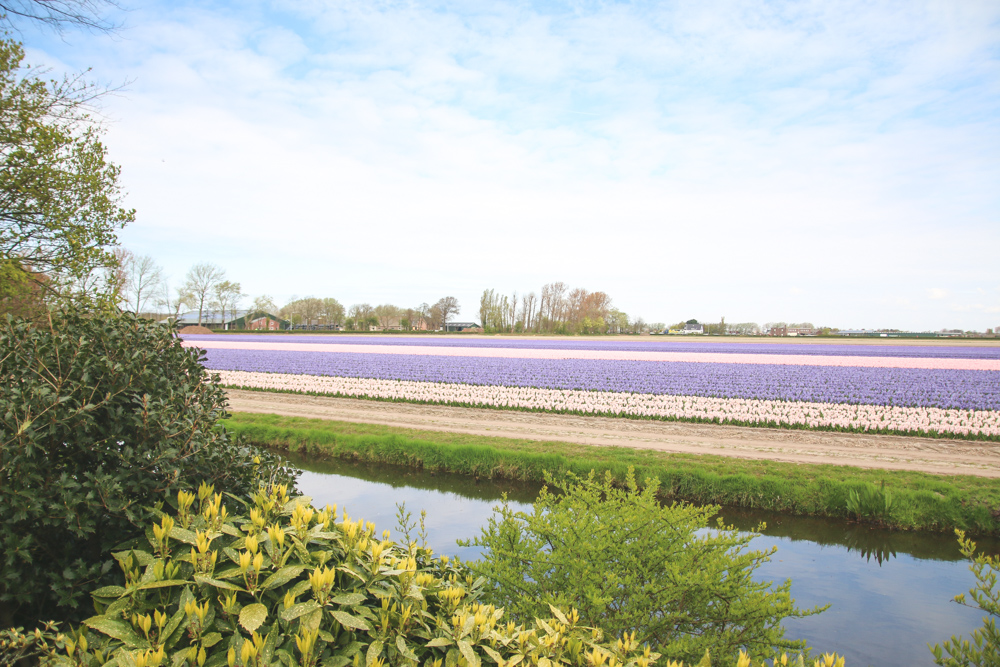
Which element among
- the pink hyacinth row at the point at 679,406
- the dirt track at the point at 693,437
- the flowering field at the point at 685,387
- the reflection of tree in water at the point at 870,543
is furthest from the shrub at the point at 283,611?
the flowering field at the point at 685,387

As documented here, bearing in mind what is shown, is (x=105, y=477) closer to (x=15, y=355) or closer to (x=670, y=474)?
(x=15, y=355)

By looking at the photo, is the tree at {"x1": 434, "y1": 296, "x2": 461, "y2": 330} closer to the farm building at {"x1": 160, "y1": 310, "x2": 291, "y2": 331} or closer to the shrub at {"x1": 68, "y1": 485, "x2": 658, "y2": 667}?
the farm building at {"x1": 160, "y1": 310, "x2": 291, "y2": 331}

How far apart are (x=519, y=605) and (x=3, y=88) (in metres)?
11.9

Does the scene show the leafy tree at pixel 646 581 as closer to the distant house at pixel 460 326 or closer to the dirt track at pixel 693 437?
the dirt track at pixel 693 437

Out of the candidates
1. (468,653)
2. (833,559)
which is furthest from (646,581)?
(833,559)

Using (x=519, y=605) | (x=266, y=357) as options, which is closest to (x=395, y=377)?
(x=266, y=357)

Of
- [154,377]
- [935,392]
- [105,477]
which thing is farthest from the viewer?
[935,392]

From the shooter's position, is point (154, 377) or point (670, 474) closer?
point (154, 377)

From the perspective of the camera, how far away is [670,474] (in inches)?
Result: 393

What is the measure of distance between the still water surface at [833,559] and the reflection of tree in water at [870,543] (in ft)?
0.05

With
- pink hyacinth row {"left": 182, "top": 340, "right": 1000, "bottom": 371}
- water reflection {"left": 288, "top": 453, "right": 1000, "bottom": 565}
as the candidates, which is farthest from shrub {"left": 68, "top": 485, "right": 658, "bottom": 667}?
pink hyacinth row {"left": 182, "top": 340, "right": 1000, "bottom": 371}

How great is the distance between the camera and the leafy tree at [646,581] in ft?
11.0

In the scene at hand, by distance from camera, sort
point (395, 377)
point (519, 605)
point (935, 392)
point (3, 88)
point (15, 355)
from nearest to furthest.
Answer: point (15, 355) → point (519, 605) → point (3, 88) → point (935, 392) → point (395, 377)

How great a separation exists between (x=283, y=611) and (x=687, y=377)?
23814mm
